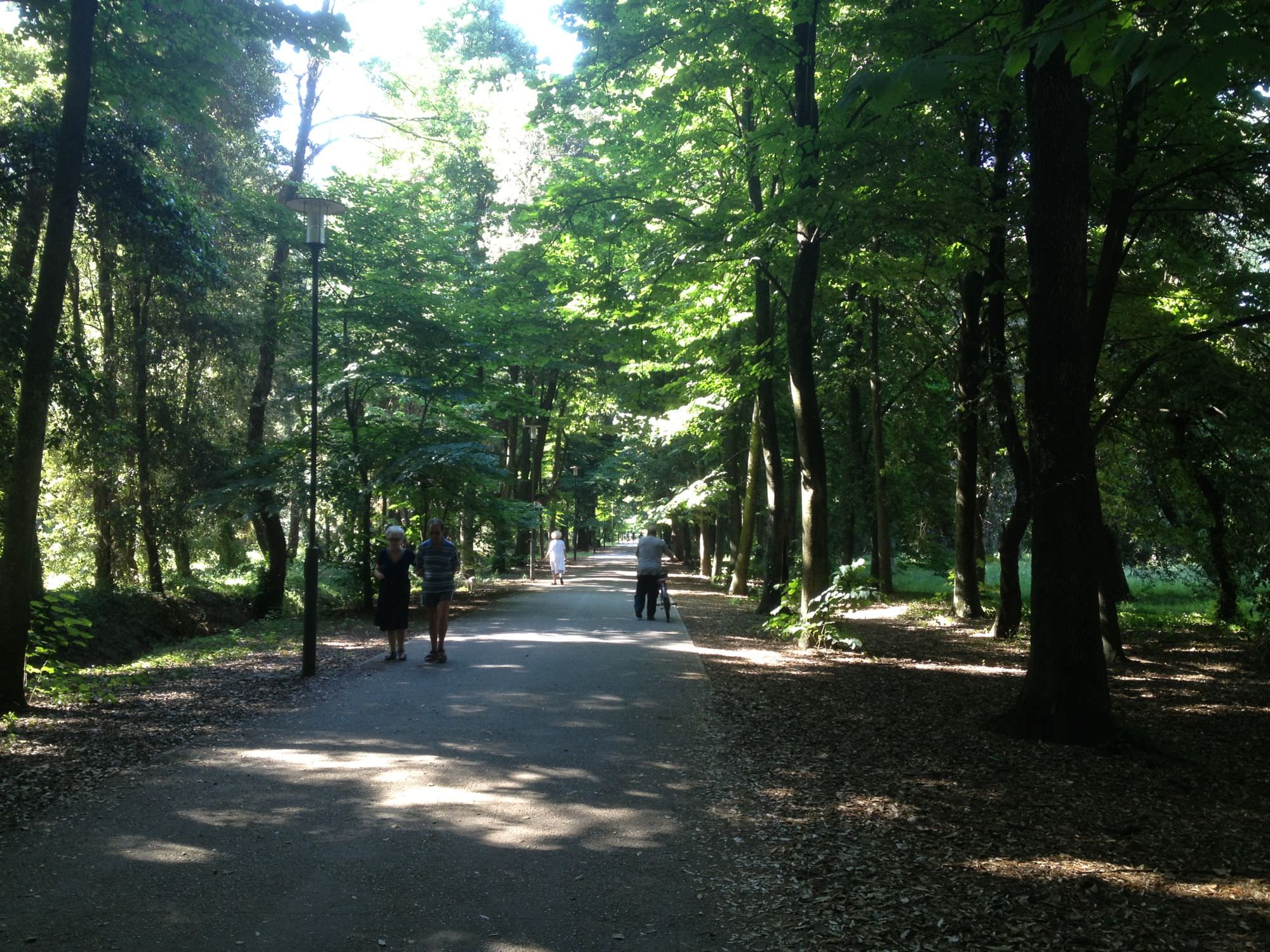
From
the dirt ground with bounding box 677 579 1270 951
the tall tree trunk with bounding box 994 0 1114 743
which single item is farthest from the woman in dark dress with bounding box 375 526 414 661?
the tall tree trunk with bounding box 994 0 1114 743

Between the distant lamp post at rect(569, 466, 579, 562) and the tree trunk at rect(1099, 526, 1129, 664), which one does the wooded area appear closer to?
the tree trunk at rect(1099, 526, 1129, 664)

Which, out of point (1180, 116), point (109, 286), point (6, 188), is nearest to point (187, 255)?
point (6, 188)

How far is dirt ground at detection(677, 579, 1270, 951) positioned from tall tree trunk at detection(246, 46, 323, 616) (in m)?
13.2

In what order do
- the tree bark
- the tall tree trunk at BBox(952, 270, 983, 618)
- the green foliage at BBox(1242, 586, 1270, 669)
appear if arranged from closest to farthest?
the green foliage at BBox(1242, 586, 1270, 669), the tall tree trunk at BBox(952, 270, 983, 618), the tree bark

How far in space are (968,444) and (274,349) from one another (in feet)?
47.2

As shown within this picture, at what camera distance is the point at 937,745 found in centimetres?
774

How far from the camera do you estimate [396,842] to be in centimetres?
516

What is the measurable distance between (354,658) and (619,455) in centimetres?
2533

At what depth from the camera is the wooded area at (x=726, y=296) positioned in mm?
7770

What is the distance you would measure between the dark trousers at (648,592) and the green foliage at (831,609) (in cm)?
360

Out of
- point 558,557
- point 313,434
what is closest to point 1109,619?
point 313,434

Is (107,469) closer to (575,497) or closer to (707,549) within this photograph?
(707,549)

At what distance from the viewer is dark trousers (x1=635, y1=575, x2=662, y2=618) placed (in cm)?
1883

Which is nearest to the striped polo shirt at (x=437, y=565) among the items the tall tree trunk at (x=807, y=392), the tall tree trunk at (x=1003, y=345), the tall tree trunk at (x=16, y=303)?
the tall tree trunk at (x=16, y=303)
